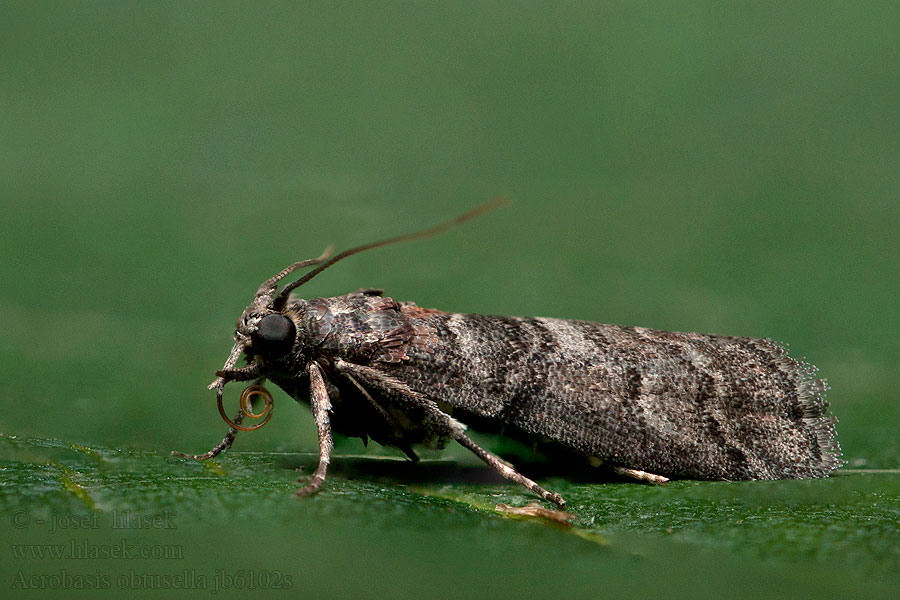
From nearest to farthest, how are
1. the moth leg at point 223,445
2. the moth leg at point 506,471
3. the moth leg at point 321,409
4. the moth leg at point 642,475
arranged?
the moth leg at point 506,471 < the moth leg at point 321,409 < the moth leg at point 642,475 < the moth leg at point 223,445

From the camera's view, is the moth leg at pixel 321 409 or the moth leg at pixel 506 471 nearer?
the moth leg at pixel 506 471

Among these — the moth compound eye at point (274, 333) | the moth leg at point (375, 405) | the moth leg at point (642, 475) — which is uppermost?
the moth compound eye at point (274, 333)

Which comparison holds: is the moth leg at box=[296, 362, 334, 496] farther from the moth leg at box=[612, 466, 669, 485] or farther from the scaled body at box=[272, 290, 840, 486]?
the moth leg at box=[612, 466, 669, 485]

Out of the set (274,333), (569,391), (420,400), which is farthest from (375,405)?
(569,391)

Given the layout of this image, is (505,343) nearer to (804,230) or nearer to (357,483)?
(357,483)

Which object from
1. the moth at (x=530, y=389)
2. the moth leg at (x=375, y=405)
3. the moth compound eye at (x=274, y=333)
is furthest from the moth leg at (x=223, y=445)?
the moth leg at (x=375, y=405)

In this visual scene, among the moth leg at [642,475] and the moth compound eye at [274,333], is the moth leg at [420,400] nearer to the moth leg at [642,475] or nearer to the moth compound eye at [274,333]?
the moth compound eye at [274,333]

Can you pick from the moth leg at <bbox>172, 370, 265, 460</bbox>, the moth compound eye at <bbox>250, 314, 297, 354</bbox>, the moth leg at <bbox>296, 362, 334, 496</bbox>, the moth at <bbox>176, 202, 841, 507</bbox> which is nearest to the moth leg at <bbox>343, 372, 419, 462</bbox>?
the moth at <bbox>176, 202, 841, 507</bbox>
